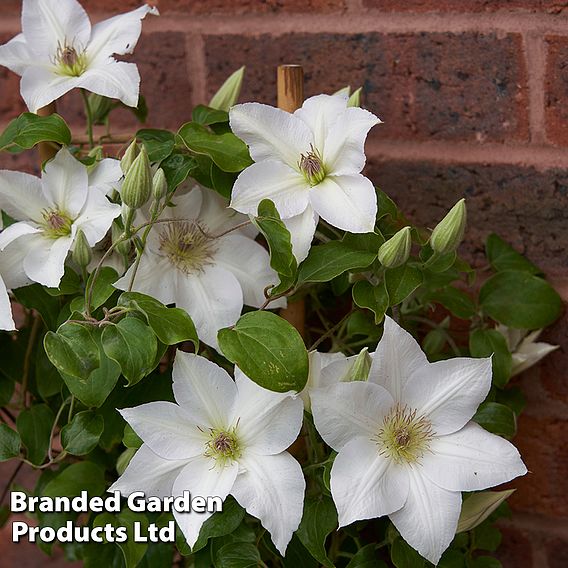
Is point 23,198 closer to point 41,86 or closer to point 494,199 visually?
point 41,86

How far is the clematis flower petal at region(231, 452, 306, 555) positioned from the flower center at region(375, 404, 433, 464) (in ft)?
0.20

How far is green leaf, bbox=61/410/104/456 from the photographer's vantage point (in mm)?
615

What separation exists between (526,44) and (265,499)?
400mm

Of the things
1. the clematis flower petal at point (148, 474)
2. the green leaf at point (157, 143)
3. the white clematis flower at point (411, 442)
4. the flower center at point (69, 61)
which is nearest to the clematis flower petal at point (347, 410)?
the white clematis flower at point (411, 442)

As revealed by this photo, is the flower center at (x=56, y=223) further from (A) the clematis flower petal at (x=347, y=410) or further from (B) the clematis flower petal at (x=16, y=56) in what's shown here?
(A) the clematis flower petal at (x=347, y=410)

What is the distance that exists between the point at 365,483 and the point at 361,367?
0.07 m

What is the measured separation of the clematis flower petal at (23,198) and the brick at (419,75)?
0.79 feet

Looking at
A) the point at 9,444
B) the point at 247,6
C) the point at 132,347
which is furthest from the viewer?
the point at 247,6

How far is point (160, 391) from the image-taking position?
651 millimetres

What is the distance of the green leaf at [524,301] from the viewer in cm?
70

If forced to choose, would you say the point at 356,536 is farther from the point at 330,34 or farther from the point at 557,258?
the point at 330,34

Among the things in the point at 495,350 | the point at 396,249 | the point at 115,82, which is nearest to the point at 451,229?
the point at 396,249

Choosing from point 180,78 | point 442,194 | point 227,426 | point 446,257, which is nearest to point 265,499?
point 227,426

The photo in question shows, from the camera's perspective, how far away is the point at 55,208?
63 centimetres
